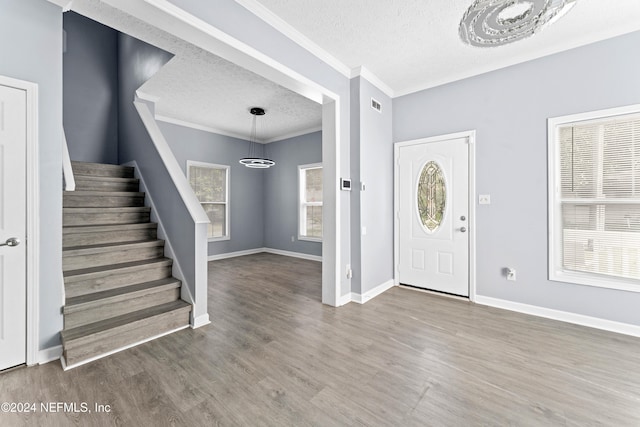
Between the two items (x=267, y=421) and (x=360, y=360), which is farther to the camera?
(x=360, y=360)

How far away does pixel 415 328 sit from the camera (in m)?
2.73

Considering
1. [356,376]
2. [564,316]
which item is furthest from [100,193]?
[564,316]

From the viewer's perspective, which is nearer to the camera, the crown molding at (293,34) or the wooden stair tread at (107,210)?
the crown molding at (293,34)

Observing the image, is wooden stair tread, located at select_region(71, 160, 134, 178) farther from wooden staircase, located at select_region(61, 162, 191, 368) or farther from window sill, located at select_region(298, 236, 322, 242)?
window sill, located at select_region(298, 236, 322, 242)

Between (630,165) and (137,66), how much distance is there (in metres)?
6.18

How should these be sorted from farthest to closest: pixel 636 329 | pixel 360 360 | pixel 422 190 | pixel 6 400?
pixel 422 190, pixel 636 329, pixel 360 360, pixel 6 400

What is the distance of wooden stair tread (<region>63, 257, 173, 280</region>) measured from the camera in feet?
8.32

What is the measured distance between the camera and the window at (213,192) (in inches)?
236

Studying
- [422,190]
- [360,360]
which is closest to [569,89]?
[422,190]

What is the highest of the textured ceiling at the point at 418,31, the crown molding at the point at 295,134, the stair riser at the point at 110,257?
the crown molding at the point at 295,134

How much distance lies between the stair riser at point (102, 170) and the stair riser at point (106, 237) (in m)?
1.25

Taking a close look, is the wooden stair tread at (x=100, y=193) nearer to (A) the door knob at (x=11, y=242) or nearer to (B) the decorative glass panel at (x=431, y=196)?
(A) the door knob at (x=11, y=242)

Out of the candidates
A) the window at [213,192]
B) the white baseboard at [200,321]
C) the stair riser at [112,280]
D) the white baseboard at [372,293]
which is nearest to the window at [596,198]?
the white baseboard at [372,293]

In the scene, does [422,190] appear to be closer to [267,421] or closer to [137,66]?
[267,421]
